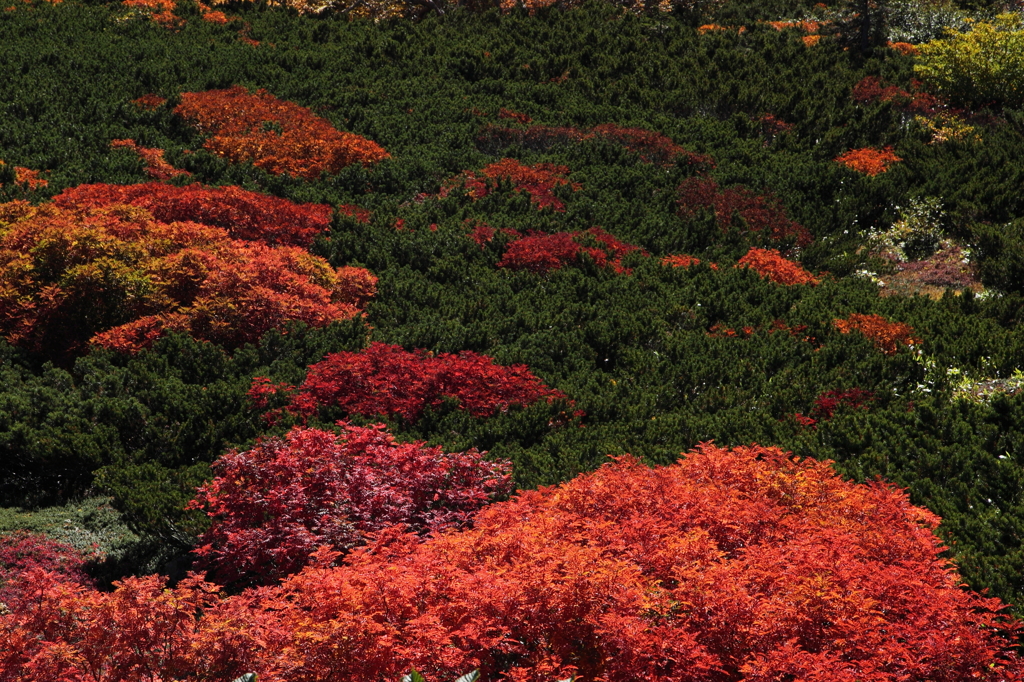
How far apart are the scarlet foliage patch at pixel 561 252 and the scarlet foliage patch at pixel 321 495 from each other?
7385 mm

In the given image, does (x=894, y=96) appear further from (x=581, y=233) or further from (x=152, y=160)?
(x=152, y=160)

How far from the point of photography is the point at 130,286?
1222 cm

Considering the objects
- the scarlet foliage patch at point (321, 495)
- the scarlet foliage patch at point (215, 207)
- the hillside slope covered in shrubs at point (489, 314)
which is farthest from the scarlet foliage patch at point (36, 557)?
the scarlet foliage patch at point (215, 207)

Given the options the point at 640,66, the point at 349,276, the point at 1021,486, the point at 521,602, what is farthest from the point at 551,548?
the point at 640,66

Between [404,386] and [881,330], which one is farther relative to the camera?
[881,330]

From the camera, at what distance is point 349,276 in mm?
14055

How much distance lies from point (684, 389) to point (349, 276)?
575cm

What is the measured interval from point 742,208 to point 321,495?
1338cm

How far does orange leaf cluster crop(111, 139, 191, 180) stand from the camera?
17547mm

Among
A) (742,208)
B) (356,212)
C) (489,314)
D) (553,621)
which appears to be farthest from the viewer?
(742,208)

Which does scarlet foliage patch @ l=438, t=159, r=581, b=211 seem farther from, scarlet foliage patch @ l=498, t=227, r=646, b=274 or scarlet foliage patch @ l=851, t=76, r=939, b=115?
scarlet foliage patch @ l=851, t=76, r=939, b=115

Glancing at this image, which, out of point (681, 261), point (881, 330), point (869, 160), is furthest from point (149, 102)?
point (881, 330)

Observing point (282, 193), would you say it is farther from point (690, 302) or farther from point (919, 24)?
point (919, 24)

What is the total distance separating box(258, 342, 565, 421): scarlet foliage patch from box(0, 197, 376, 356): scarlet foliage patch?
5.81ft
